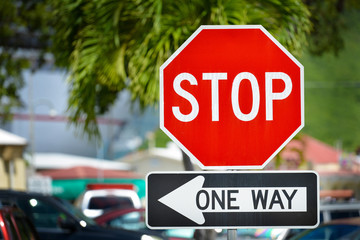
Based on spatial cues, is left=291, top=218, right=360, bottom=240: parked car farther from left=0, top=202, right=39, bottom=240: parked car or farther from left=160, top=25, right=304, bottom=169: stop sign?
left=160, top=25, right=304, bottom=169: stop sign

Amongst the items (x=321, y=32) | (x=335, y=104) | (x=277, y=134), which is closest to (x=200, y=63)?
(x=277, y=134)

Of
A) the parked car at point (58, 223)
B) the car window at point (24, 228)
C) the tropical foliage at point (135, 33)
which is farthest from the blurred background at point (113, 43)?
the car window at point (24, 228)

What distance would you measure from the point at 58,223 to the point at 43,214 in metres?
0.28

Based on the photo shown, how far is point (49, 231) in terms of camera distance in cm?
1523

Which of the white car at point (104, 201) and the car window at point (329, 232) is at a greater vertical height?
the car window at point (329, 232)

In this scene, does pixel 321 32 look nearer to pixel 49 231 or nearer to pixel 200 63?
pixel 49 231

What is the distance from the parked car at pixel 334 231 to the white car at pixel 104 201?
10981 mm

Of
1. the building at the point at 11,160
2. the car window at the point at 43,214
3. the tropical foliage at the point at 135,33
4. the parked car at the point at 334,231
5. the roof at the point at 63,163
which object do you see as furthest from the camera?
the roof at the point at 63,163

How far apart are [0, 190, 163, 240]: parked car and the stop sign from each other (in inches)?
402

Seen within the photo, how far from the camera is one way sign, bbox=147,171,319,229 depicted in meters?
4.81

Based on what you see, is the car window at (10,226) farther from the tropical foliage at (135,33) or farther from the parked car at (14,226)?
the tropical foliage at (135,33)

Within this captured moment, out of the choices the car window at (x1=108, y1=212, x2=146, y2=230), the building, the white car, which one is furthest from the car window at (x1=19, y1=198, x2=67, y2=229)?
the building

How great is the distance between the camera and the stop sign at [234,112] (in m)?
4.82

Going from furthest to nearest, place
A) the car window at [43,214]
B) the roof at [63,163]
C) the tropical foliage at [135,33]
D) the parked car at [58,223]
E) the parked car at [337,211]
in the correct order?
the roof at [63,163] < the parked car at [337,211] < the car window at [43,214] < the parked car at [58,223] < the tropical foliage at [135,33]
